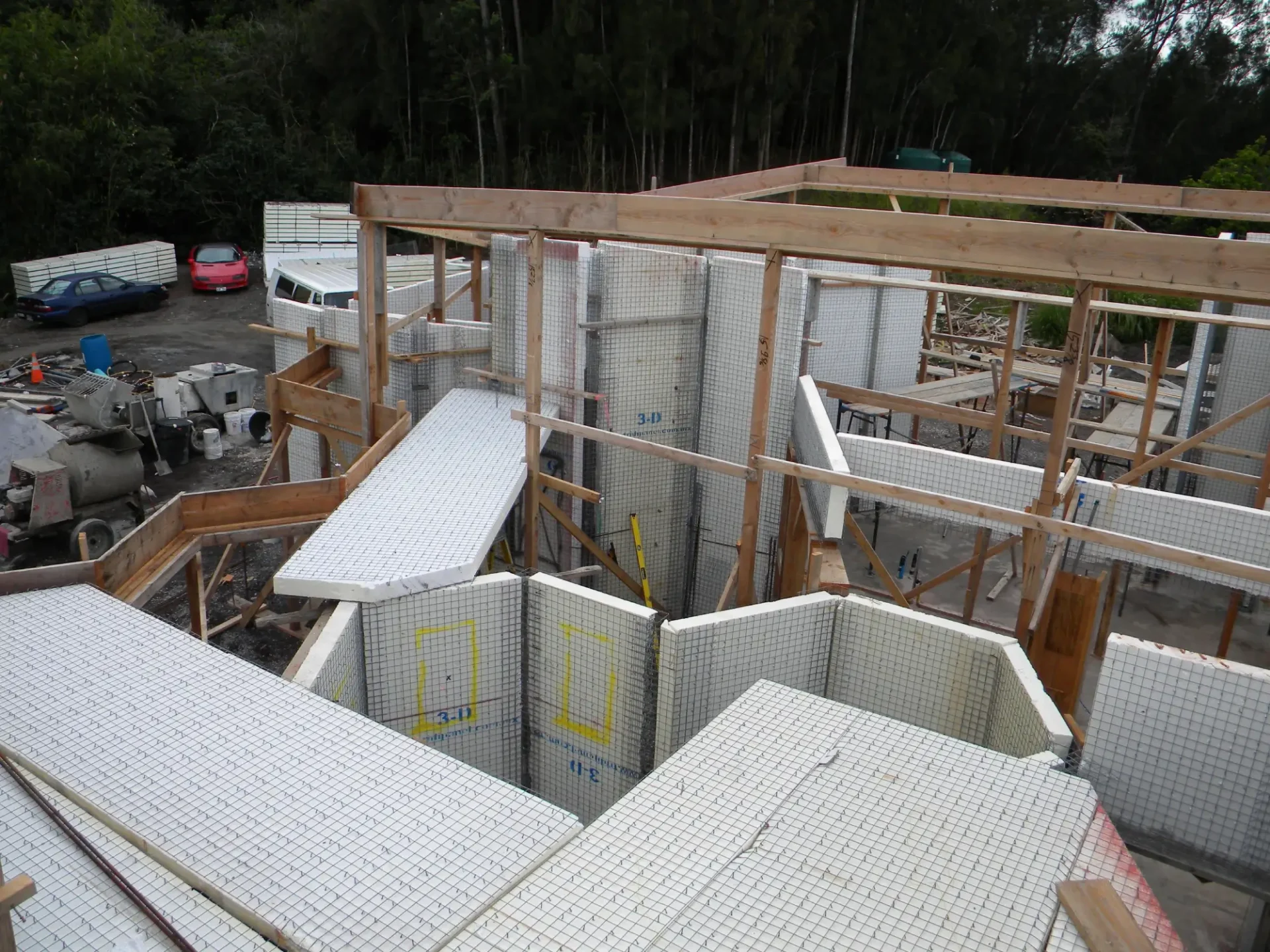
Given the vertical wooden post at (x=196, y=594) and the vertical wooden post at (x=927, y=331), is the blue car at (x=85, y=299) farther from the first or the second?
the vertical wooden post at (x=927, y=331)

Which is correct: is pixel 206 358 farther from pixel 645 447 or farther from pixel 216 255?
pixel 645 447

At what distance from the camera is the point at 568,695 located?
6.79 metres

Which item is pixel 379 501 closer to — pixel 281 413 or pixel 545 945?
pixel 281 413

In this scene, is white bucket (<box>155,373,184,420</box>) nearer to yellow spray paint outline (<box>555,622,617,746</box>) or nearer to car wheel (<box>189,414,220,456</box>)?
car wheel (<box>189,414,220,456</box>)

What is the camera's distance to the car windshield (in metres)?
23.9

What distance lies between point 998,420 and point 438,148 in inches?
942

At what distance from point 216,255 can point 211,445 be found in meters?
11.6

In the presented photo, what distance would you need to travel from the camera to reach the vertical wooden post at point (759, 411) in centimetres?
686

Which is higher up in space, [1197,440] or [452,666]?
[1197,440]

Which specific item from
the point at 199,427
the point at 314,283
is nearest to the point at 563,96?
the point at 314,283

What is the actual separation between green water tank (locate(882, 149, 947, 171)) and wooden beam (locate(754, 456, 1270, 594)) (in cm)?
2472

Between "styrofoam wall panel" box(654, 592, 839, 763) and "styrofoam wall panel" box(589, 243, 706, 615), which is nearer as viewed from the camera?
"styrofoam wall panel" box(654, 592, 839, 763)

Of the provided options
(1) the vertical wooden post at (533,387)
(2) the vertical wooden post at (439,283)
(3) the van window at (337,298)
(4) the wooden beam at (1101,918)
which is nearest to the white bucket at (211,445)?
(3) the van window at (337,298)

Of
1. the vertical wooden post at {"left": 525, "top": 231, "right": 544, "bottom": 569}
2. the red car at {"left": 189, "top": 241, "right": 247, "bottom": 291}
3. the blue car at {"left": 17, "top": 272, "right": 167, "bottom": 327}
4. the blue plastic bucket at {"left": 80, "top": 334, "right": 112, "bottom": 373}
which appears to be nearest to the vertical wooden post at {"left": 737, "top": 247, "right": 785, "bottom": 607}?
the vertical wooden post at {"left": 525, "top": 231, "right": 544, "bottom": 569}
